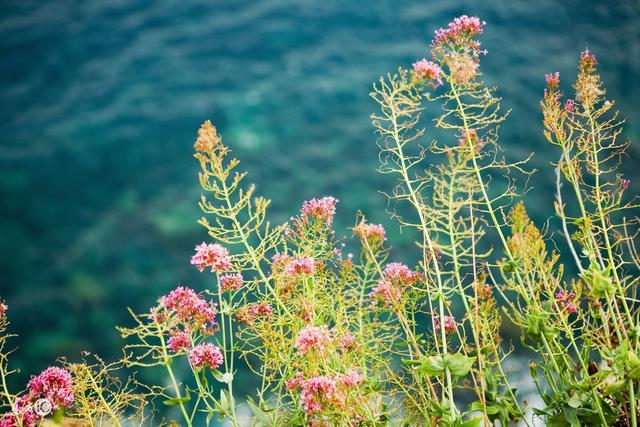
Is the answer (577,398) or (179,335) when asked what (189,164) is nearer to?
(179,335)

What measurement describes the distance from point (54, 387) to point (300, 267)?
101 cm

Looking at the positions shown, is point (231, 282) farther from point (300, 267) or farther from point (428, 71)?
point (428, 71)

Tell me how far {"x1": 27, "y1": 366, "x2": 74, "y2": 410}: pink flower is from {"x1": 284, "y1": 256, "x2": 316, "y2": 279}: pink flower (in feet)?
2.98

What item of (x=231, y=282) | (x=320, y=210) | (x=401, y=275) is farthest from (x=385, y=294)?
(x=231, y=282)

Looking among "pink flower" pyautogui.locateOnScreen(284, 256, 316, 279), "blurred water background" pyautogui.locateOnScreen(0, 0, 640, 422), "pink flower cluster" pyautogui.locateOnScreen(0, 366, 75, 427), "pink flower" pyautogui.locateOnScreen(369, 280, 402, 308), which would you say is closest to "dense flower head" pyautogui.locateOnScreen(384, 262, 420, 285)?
"pink flower" pyautogui.locateOnScreen(369, 280, 402, 308)

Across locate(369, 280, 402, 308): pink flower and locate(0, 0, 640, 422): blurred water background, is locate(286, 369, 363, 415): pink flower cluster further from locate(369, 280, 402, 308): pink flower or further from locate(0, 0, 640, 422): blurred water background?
locate(0, 0, 640, 422): blurred water background

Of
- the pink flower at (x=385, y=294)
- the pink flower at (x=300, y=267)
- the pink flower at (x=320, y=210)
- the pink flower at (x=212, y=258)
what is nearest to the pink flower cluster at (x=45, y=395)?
the pink flower at (x=212, y=258)

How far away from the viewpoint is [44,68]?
742 cm

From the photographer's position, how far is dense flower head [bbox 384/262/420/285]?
2.61m

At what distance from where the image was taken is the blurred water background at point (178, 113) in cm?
590

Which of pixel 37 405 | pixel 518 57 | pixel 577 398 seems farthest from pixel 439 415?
pixel 518 57

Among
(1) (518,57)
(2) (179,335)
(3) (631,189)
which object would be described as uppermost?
(1) (518,57)

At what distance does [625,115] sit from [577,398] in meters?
5.54

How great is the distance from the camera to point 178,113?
281 inches
